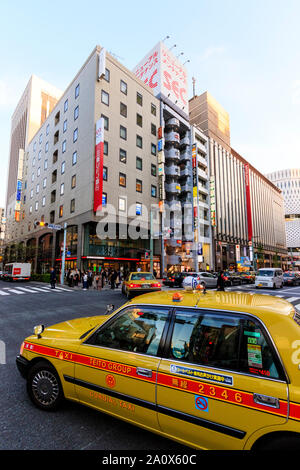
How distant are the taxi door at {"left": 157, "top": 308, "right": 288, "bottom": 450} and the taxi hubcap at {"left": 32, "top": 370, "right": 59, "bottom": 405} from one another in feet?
5.09

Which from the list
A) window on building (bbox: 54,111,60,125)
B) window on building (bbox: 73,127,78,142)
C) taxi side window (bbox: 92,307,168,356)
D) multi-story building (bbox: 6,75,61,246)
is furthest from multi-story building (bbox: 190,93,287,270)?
taxi side window (bbox: 92,307,168,356)

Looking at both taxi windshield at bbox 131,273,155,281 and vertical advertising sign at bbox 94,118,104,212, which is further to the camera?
vertical advertising sign at bbox 94,118,104,212

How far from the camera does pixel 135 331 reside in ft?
8.78

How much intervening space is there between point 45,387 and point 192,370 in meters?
2.11

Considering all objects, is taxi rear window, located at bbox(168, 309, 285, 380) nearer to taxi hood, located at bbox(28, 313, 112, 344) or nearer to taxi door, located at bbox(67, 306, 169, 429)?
taxi door, located at bbox(67, 306, 169, 429)

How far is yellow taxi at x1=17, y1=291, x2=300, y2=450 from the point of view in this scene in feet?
5.87

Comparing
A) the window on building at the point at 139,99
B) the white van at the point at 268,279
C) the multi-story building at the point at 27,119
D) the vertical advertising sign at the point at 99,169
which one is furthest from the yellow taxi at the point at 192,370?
the multi-story building at the point at 27,119

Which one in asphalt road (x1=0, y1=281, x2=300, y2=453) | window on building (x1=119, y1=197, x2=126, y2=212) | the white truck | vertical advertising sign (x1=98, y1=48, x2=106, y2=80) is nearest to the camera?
asphalt road (x1=0, y1=281, x2=300, y2=453)

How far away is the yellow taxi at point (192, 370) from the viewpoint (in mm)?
1789

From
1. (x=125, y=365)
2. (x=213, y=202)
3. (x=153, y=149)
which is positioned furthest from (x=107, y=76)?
(x=125, y=365)

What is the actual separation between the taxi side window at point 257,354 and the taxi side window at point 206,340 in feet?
0.22

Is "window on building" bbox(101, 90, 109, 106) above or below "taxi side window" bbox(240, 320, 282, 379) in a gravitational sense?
above

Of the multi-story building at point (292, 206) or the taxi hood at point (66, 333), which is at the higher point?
the multi-story building at point (292, 206)

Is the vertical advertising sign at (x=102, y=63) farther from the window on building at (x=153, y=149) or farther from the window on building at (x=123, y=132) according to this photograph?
the window on building at (x=153, y=149)
